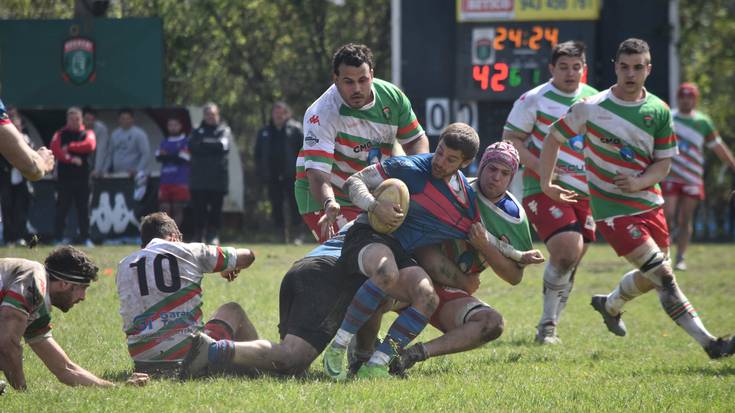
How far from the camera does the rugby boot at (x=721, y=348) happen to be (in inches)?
310

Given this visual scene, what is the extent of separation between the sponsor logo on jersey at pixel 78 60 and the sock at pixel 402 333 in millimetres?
13021

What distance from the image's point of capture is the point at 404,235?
695cm

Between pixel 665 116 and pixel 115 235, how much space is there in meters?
11.4

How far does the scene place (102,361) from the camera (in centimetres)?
753

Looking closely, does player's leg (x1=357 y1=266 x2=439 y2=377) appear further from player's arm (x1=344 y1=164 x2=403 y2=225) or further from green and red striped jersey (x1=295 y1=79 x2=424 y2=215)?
green and red striped jersey (x1=295 y1=79 x2=424 y2=215)

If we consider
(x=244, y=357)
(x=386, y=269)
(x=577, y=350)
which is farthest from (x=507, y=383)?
(x=577, y=350)

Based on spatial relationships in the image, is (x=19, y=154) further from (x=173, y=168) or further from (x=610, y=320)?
(x=173, y=168)

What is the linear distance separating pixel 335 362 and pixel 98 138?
12360mm

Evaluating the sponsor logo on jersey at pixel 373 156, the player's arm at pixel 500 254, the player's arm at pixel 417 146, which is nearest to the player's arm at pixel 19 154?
the player's arm at pixel 500 254

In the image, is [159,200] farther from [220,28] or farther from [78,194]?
[220,28]

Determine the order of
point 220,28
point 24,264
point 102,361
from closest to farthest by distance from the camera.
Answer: point 24,264
point 102,361
point 220,28

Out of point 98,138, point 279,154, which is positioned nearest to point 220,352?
point 279,154

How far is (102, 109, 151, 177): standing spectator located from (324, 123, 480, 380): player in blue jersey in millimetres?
11668

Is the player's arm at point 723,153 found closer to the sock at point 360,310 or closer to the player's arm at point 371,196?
the player's arm at point 371,196
